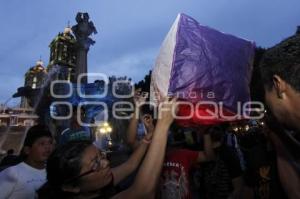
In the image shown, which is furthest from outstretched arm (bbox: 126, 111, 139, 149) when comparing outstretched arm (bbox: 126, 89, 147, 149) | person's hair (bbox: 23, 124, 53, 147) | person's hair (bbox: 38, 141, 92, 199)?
person's hair (bbox: 38, 141, 92, 199)

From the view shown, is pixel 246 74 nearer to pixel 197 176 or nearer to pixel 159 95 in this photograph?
pixel 159 95

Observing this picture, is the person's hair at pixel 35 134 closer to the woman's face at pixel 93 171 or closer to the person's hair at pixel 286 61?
the woman's face at pixel 93 171

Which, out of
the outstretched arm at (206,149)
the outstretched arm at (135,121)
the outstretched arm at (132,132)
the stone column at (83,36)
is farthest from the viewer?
the stone column at (83,36)

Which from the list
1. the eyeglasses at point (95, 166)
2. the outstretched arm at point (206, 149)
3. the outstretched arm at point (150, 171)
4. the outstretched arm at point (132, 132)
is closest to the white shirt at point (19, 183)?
the outstretched arm at point (132, 132)

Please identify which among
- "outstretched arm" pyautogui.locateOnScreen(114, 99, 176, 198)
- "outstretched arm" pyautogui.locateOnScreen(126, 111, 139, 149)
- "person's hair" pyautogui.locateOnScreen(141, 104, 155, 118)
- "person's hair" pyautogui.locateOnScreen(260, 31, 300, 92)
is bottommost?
"outstretched arm" pyautogui.locateOnScreen(114, 99, 176, 198)

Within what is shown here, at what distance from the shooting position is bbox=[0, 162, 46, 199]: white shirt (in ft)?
10.7

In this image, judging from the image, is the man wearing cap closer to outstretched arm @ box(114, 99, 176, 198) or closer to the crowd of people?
the crowd of people

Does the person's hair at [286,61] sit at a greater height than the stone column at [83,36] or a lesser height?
lesser

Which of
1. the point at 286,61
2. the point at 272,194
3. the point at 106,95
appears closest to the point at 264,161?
the point at 272,194

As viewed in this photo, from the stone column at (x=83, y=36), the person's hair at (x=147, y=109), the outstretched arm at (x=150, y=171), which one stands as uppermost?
the stone column at (x=83, y=36)

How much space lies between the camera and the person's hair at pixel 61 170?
224cm

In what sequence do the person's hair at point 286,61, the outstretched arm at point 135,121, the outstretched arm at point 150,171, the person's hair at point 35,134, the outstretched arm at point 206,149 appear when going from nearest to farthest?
the person's hair at point 286,61, the outstretched arm at point 150,171, the outstretched arm at point 135,121, the person's hair at point 35,134, the outstretched arm at point 206,149

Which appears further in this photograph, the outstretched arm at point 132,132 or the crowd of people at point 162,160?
the outstretched arm at point 132,132

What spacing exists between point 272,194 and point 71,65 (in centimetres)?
7738
